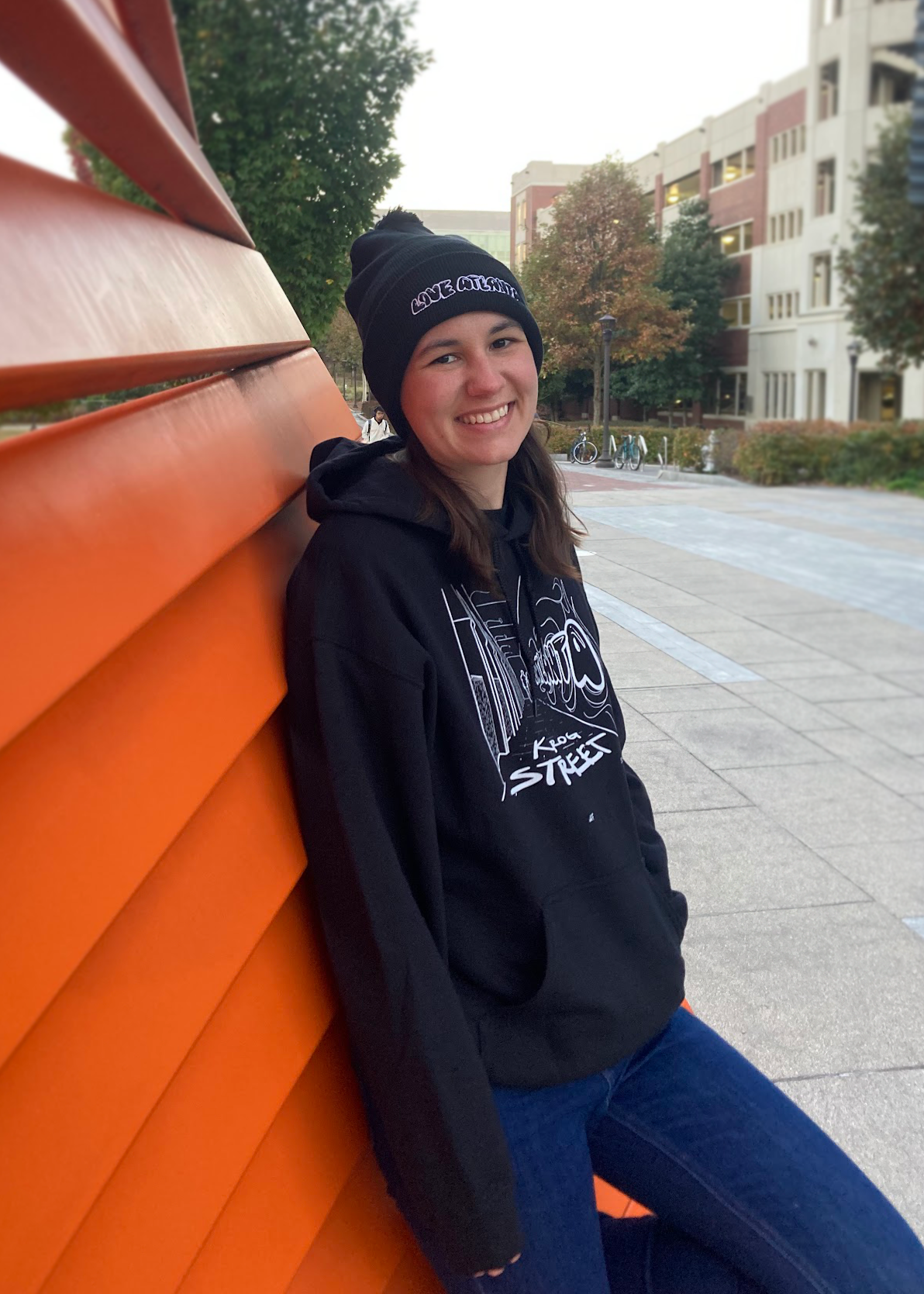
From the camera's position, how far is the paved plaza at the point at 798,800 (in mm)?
2584

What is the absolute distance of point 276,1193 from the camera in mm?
1193

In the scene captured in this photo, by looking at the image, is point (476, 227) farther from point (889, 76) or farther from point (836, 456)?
point (889, 76)

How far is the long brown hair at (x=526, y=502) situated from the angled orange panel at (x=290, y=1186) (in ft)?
2.12

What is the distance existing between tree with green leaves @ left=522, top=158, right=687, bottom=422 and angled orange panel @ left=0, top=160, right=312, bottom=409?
30.7 m

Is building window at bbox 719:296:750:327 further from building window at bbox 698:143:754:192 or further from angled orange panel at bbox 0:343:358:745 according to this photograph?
angled orange panel at bbox 0:343:358:745

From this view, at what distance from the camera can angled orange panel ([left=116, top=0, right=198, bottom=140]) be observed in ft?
3.97

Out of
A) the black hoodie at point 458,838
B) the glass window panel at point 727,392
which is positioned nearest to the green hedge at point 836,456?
the black hoodie at point 458,838

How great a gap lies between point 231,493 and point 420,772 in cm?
38

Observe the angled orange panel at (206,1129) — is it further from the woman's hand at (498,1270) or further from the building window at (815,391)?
the building window at (815,391)

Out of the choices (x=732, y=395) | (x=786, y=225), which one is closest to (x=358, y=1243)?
(x=786, y=225)

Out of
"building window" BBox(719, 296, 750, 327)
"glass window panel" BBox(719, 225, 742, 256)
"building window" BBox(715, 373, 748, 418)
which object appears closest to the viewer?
"building window" BBox(719, 296, 750, 327)

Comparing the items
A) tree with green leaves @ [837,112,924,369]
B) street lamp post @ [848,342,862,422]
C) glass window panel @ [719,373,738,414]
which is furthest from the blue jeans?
glass window panel @ [719,373,738,414]

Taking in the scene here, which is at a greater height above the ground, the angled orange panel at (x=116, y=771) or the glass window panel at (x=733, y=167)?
the glass window panel at (x=733, y=167)

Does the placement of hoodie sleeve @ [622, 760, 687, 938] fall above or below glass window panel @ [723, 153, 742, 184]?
below
